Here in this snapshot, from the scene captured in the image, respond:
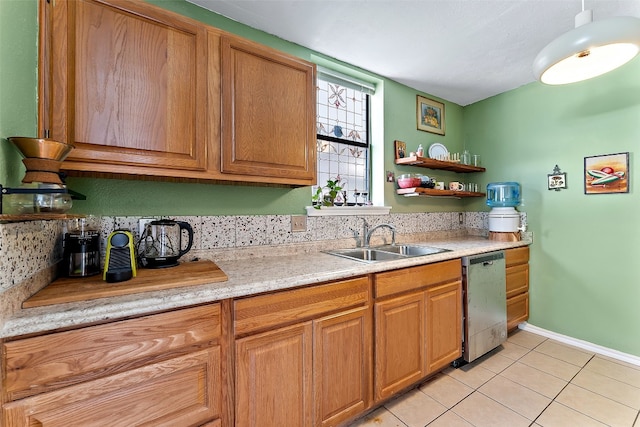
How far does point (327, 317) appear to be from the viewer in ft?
4.38

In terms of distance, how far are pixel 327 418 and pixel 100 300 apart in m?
1.15

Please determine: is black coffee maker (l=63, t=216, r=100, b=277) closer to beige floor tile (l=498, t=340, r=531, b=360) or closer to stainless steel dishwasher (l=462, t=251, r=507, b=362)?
stainless steel dishwasher (l=462, t=251, r=507, b=362)

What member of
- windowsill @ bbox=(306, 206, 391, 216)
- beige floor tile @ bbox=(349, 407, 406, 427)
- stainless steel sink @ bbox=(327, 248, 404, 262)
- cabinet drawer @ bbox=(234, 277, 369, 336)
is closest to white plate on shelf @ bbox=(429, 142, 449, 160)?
windowsill @ bbox=(306, 206, 391, 216)

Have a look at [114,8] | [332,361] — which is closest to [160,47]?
[114,8]

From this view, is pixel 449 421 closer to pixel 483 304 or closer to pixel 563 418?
pixel 563 418

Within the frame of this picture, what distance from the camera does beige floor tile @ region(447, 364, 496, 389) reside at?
1.88m

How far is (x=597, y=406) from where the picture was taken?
1.63 meters

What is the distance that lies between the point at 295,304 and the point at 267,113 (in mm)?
1049

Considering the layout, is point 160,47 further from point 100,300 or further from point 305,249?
point 305,249

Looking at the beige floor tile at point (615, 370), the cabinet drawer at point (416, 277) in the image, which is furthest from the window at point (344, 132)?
the beige floor tile at point (615, 370)

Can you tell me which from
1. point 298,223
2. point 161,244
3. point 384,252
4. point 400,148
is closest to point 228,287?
point 161,244

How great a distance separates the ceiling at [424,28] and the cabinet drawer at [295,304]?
1687 mm

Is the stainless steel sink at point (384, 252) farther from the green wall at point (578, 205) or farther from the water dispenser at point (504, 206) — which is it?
the green wall at point (578, 205)

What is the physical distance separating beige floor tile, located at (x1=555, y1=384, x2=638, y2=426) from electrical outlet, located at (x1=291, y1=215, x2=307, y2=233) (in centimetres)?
198
